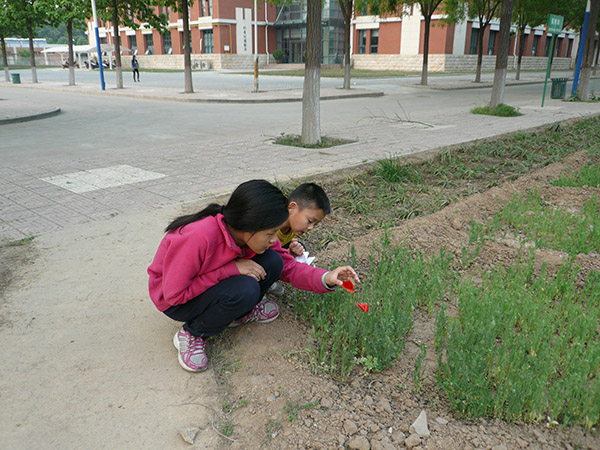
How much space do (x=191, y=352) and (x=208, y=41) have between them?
4985 cm

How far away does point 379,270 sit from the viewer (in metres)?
3.44

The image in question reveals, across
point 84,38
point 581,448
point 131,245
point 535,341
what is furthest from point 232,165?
point 84,38

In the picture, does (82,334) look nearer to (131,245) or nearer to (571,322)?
(131,245)

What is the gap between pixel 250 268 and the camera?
2.63m

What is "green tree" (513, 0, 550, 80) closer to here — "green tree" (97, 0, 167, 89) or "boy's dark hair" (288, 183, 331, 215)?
"green tree" (97, 0, 167, 89)

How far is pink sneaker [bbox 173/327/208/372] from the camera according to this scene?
2.59m

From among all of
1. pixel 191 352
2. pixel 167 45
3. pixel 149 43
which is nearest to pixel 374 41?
Result: pixel 167 45

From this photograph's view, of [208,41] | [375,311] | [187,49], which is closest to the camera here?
[375,311]

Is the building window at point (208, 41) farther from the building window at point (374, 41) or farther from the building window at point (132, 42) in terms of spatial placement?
the building window at point (374, 41)

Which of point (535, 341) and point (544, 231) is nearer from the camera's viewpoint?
point (535, 341)

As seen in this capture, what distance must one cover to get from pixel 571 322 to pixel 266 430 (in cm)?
179

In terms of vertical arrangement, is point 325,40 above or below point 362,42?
above

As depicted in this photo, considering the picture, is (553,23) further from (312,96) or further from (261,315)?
(261,315)

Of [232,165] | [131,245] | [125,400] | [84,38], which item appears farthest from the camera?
[84,38]
